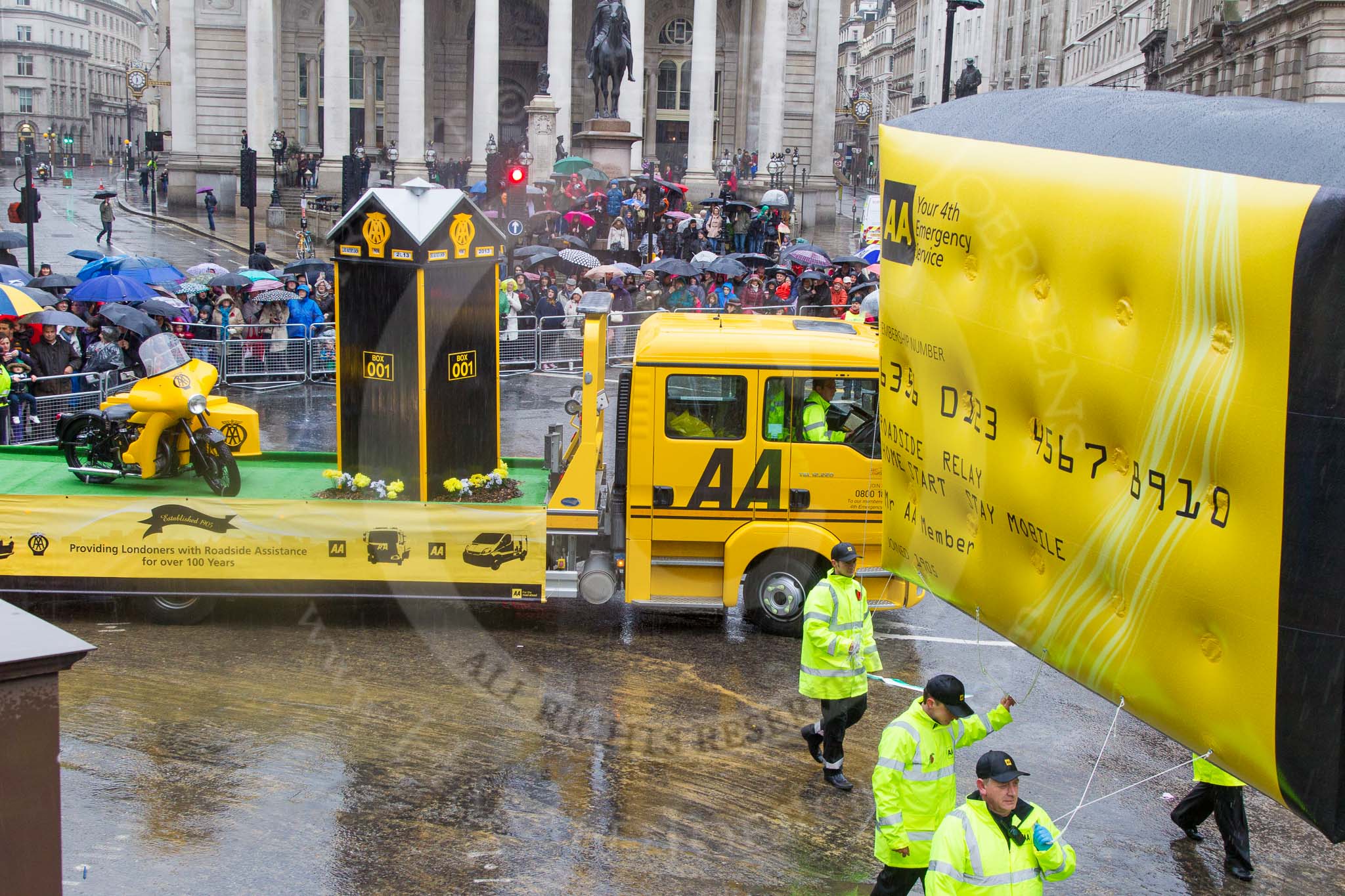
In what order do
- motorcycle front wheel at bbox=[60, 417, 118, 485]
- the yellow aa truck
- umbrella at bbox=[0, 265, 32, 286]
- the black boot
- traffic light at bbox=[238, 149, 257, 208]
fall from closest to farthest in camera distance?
the black boot
the yellow aa truck
motorcycle front wheel at bbox=[60, 417, 118, 485]
umbrella at bbox=[0, 265, 32, 286]
traffic light at bbox=[238, 149, 257, 208]

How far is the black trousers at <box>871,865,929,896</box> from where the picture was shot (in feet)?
22.1

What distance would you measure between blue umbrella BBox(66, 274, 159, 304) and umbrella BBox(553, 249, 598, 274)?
385 inches

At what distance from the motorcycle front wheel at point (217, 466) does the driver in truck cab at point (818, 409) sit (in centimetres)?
522

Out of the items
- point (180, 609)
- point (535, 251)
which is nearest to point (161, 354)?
point (180, 609)

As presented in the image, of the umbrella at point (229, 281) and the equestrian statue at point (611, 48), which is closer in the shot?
the umbrella at point (229, 281)

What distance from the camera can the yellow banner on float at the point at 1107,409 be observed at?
364 cm

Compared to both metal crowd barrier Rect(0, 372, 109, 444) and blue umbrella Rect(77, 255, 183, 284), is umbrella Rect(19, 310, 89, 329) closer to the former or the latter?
metal crowd barrier Rect(0, 372, 109, 444)

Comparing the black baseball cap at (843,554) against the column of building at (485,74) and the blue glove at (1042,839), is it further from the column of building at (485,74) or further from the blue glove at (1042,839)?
the column of building at (485,74)

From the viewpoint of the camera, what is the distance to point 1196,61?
56531mm

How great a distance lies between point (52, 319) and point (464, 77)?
2155 inches

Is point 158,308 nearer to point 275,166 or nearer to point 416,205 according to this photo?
point 416,205

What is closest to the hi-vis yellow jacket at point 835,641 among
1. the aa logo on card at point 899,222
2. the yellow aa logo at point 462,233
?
the aa logo on card at point 899,222

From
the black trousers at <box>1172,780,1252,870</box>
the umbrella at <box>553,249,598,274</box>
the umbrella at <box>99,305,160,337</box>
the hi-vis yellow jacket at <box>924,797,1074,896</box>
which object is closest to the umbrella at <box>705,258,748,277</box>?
the umbrella at <box>553,249,598,274</box>

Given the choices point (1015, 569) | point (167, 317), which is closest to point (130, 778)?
point (1015, 569)
